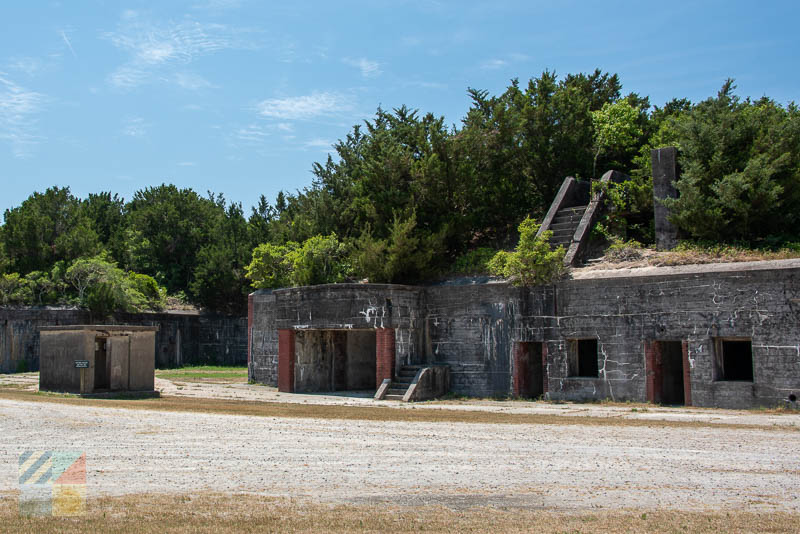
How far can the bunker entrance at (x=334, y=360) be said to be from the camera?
25.2 m

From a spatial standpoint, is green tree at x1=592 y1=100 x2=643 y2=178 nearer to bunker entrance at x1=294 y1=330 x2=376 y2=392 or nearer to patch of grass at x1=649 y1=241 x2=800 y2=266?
patch of grass at x1=649 y1=241 x2=800 y2=266

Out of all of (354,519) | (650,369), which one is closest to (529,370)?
(650,369)

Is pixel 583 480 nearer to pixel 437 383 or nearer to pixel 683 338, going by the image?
pixel 683 338

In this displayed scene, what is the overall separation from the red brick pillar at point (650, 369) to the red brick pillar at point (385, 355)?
7.30 meters

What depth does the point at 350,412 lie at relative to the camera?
58.3 ft

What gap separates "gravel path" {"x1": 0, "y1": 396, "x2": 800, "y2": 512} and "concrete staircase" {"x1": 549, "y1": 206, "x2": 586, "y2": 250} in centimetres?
1036

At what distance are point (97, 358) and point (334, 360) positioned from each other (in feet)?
24.5

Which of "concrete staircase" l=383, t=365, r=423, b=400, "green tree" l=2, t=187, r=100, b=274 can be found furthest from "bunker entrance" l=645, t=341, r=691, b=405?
"green tree" l=2, t=187, r=100, b=274

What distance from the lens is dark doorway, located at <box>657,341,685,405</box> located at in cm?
2006

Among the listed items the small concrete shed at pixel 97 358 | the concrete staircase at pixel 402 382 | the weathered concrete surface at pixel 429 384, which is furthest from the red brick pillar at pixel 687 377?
the small concrete shed at pixel 97 358

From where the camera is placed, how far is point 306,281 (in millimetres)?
29078

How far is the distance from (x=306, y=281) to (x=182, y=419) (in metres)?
13.6

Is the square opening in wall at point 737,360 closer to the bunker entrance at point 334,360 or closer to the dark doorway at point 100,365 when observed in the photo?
the bunker entrance at point 334,360

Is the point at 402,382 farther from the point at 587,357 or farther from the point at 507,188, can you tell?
the point at 507,188
